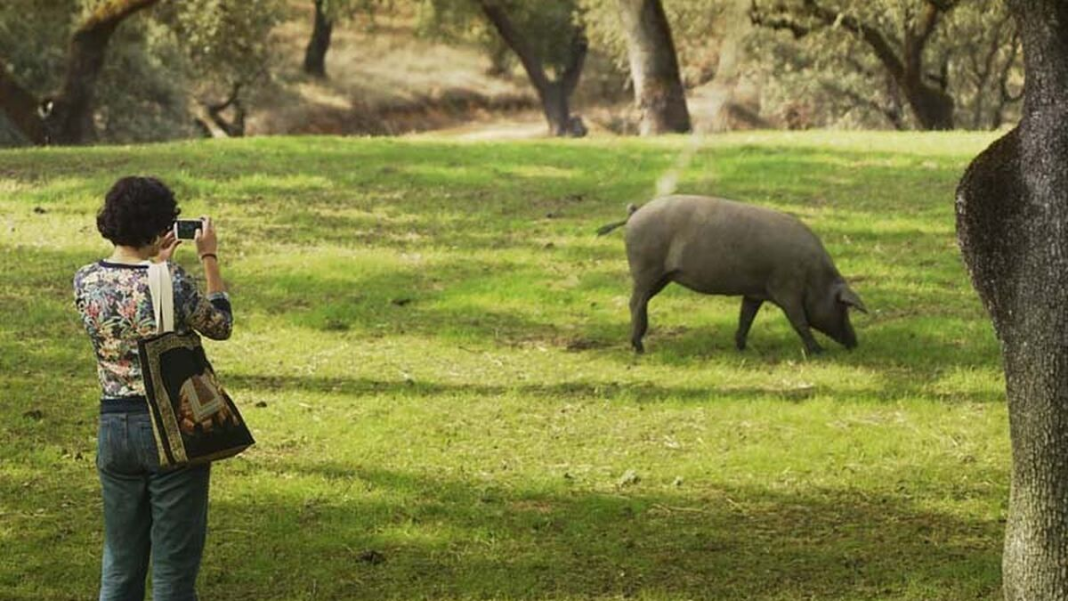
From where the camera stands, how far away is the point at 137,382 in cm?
611

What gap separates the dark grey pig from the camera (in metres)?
13.1

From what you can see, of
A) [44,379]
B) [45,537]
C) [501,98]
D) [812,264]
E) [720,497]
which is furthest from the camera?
[501,98]

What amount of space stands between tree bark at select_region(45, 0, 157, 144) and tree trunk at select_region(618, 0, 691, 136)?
8.85 m

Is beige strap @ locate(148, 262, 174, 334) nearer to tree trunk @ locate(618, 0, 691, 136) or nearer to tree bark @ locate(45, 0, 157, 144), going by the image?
tree trunk @ locate(618, 0, 691, 136)

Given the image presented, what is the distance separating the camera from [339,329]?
47.2ft

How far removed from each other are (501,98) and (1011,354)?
52250 millimetres

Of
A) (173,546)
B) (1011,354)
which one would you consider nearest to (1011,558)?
(1011,354)

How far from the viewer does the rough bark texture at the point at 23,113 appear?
1161 inches

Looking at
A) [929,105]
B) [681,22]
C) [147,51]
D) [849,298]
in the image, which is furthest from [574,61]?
[849,298]

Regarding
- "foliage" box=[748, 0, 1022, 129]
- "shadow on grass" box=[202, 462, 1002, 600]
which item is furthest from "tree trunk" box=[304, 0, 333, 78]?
"shadow on grass" box=[202, 462, 1002, 600]

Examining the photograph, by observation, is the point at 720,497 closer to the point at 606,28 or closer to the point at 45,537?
the point at 45,537

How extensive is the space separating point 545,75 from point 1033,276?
42.3 m

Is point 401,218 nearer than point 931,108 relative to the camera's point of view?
Yes

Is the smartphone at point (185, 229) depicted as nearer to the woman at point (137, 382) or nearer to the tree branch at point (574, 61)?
the woman at point (137, 382)
